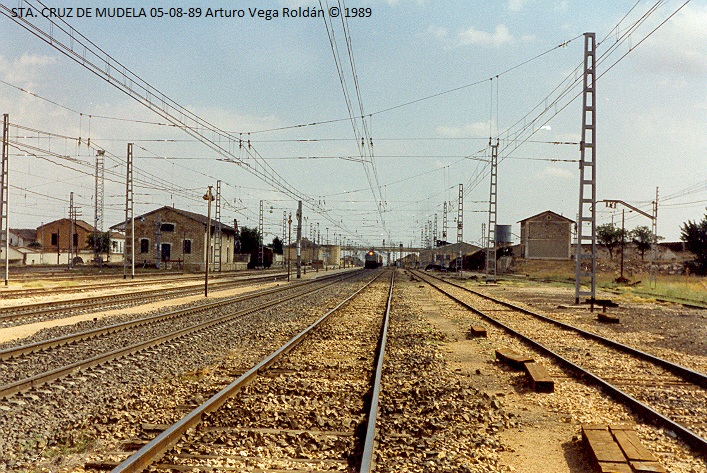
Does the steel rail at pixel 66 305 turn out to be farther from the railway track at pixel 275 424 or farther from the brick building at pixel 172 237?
the brick building at pixel 172 237

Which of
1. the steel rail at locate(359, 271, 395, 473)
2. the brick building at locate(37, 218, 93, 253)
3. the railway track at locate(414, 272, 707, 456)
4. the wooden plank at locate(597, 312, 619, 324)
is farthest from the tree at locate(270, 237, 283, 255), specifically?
the steel rail at locate(359, 271, 395, 473)

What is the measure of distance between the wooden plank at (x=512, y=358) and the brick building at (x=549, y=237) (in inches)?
3240

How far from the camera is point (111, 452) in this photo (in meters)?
5.58

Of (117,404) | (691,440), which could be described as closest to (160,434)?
(117,404)

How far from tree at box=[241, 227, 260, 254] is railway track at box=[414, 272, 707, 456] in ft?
302

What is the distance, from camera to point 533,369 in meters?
9.32

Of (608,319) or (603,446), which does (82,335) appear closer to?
(603,446)

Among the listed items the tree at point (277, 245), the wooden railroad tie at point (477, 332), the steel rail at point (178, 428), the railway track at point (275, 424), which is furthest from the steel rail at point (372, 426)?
the tree at point (277, 245)

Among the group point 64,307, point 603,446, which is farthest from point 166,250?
point 603,446

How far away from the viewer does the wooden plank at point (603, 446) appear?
5.28m

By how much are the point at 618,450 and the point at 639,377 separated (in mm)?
4867

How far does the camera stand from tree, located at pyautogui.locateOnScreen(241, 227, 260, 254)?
347ft

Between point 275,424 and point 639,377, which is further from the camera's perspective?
point 639,377

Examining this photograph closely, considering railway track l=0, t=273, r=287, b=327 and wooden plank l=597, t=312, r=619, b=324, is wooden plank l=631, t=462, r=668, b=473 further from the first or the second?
railway track l=0, t=273, r=287, b=327
